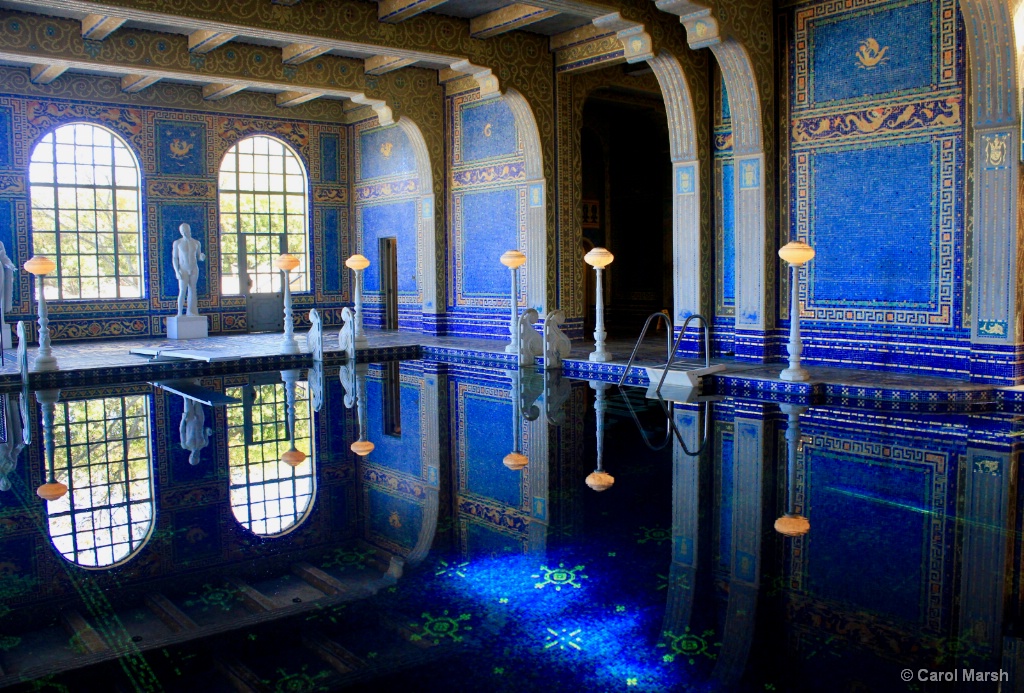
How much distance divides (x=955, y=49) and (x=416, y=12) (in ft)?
20.2

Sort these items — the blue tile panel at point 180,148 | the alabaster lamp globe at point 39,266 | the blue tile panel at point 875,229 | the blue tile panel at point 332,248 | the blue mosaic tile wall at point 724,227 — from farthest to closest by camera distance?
the blue tile panel at point 332,248
the blue tile panel at point 180,148
the blue mosaic tile wall at point 724,227
the alabaster lamp globe at point 39,266
the blue tile panel at point 875,229

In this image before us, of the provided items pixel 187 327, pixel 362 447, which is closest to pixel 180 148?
pixel 187 327

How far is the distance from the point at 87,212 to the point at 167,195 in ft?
4.39

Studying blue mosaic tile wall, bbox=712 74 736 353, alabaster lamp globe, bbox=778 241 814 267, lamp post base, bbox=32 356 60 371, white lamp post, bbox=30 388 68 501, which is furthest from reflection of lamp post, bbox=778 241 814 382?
lamp post base, bbox=32 356 60 371

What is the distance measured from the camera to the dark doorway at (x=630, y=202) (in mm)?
16828

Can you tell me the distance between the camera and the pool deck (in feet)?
28.7

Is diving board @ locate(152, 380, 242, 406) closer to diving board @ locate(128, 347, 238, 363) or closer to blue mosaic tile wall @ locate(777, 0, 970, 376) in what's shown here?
diving board @ locate(128, 347, 238, 363)

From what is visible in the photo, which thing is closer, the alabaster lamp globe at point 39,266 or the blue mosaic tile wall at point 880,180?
the blue mosaic tile wall at point 880,180

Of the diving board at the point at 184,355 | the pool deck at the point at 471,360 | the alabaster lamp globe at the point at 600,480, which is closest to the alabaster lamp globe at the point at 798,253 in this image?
the pool deck at the point at 471,360

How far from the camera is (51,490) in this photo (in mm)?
5973

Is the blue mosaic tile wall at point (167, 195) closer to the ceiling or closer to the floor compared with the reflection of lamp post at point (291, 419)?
closer to the ceiling

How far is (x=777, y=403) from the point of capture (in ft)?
29.4

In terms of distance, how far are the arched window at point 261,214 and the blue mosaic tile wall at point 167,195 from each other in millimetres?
214

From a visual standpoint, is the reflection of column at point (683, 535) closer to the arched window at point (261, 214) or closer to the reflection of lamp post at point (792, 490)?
the reflection of lamp post at point (792, 490)
